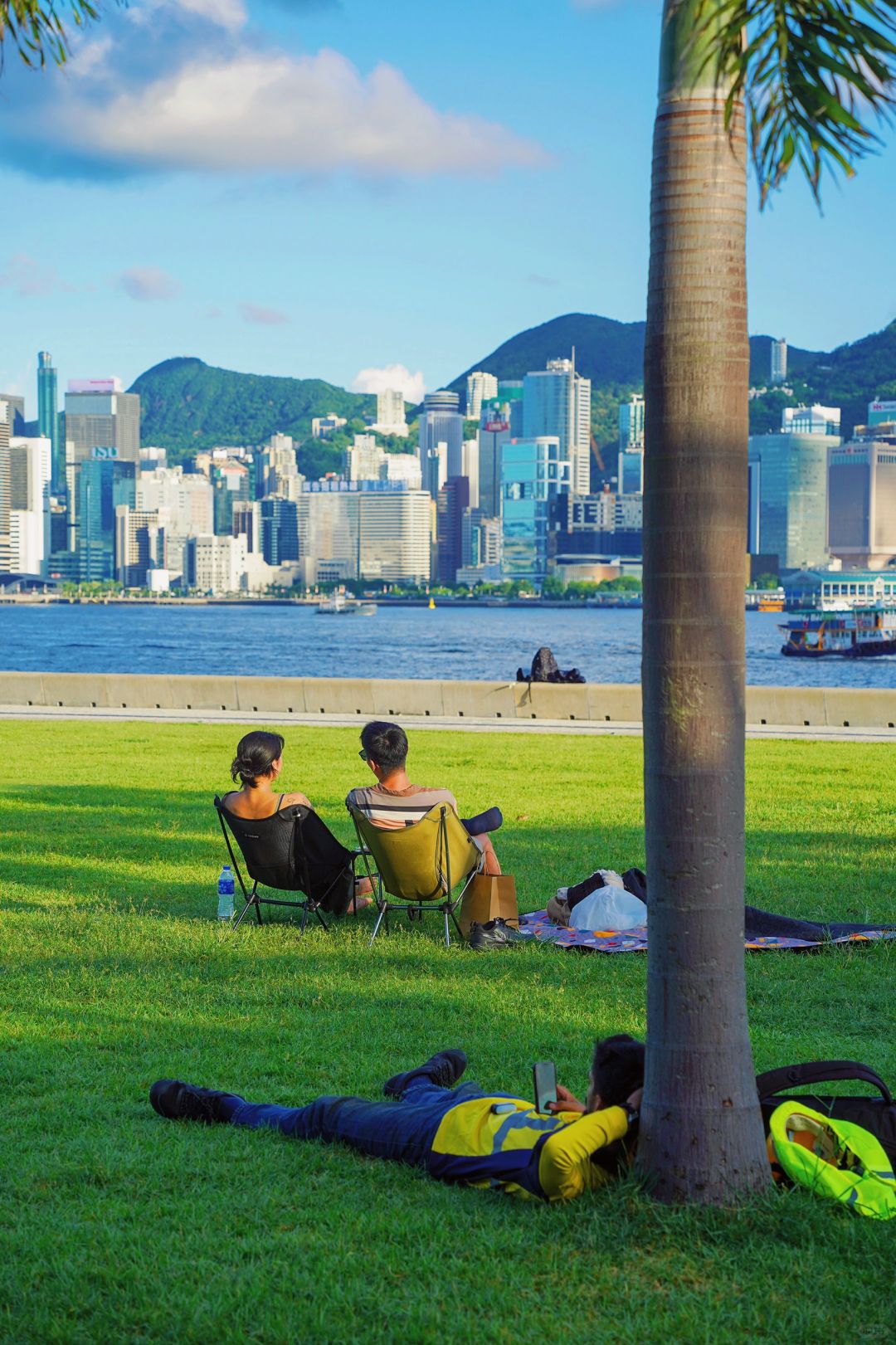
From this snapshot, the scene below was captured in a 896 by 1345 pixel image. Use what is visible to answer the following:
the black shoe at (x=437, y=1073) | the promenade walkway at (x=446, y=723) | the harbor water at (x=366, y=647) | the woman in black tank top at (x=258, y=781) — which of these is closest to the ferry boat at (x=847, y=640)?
the harbor water at (x=366, y=647)

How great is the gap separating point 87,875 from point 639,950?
160 inches

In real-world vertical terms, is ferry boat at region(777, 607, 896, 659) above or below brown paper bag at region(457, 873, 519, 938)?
below

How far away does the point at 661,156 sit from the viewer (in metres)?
3.87

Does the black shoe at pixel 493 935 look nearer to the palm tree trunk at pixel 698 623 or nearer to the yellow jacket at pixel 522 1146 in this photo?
the yellow jacket at pixel 522 1146

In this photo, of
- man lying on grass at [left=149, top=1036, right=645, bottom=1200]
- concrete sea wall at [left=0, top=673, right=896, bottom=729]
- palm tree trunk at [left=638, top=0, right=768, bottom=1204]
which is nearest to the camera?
palm tree trunk at [left=638, top=0, right=768, bottom=1204]

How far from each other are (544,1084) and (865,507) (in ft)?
655

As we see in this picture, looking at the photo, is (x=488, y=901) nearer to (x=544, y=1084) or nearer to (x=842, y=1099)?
(x=544, y=1084)

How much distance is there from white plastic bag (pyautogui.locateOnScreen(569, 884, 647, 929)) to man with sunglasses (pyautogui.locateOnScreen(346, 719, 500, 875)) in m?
0.51

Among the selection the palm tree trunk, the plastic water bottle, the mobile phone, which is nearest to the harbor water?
the plastic water bottle

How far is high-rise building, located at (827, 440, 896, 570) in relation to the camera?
192875 millimetres

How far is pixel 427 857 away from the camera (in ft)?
25.7

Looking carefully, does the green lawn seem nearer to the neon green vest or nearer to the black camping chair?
the neon green vest

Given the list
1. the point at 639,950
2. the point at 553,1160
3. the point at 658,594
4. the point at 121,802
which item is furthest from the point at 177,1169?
the point at 121,802

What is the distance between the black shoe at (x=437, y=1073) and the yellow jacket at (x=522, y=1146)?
1.94 feet
